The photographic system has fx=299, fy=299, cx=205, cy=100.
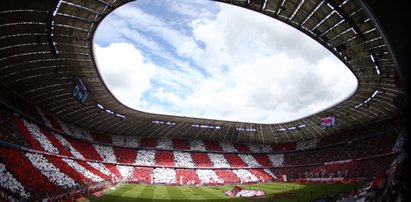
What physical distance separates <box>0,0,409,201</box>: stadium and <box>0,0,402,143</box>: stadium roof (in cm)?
14

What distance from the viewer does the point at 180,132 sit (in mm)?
69188

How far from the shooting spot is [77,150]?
53.1 m

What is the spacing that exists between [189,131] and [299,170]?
998 inches

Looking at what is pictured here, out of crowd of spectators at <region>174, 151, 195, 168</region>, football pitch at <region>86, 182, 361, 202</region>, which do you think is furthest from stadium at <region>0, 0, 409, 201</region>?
crowd of spectators at <region>174, 151, 195, 168</region>

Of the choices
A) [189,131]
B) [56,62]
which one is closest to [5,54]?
[56,62]

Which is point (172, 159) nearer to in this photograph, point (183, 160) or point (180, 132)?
point (183, 160)

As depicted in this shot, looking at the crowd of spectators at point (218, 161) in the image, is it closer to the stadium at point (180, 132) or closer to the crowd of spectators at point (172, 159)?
the crowd of spectators at point (172, 159)

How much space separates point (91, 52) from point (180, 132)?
4080 cm

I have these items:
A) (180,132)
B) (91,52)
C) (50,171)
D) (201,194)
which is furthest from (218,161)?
(91,52)

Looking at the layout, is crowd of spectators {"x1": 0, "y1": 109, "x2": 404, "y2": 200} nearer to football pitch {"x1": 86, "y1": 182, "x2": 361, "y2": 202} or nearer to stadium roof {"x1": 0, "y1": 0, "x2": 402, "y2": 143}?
stadium roof {"x1": 0, "y1": 0, "x2": 402, "y2": 143}

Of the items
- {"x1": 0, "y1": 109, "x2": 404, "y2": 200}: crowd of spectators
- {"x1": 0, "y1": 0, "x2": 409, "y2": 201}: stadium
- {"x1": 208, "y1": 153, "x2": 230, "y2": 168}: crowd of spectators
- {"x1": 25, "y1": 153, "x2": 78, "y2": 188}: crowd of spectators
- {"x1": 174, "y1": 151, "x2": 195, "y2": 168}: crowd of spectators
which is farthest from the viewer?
{"x1": 208, "y1": 153, "x2": 230, "y2": 168}: crowd of spectators

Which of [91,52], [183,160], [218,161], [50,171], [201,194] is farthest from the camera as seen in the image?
[218,161]

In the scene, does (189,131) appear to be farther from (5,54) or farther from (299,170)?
(5,54)

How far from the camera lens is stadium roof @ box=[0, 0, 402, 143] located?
23.7m
